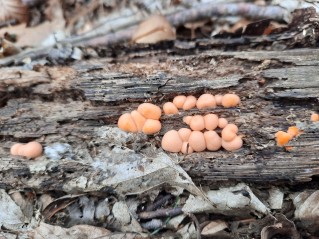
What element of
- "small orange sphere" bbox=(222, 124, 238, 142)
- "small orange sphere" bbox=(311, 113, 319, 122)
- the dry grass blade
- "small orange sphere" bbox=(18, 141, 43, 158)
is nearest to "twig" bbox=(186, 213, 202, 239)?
"small orange sphere" bbox=(222, 124, 238, 142)

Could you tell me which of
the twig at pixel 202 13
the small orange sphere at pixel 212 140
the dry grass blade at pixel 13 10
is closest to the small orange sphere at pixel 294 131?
the small orange sphere at pixel 212 140

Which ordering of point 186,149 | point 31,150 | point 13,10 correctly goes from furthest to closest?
1. point 13,10
2. point 31,150
3. point 186,149

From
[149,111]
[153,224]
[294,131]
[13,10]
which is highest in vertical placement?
[13,10]

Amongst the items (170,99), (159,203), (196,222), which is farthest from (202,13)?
(196,222)

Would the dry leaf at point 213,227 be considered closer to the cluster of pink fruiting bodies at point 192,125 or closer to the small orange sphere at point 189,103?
the cluster of pink fruiting bodies at point 192,125

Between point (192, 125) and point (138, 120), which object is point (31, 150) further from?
point (192, 125)

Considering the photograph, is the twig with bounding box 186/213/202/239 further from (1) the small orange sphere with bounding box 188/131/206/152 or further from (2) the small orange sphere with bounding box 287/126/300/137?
(2) the small orange sphere with bounding box 287/126/300/137
